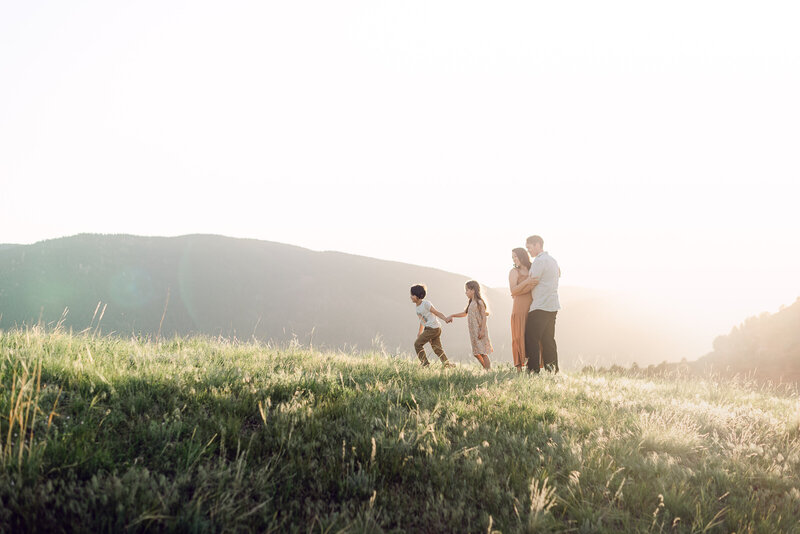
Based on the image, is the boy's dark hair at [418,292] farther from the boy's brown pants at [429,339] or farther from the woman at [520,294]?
the woman at [520,294]

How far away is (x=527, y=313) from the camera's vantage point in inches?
337

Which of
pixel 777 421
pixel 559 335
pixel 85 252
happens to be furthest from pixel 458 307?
pixel 777 421

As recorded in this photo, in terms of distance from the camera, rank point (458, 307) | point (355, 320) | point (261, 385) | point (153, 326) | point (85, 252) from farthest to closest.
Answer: point (458, 307) → point (355, 320) → point (85, 252) → point (153, 326) → point (261, 385)

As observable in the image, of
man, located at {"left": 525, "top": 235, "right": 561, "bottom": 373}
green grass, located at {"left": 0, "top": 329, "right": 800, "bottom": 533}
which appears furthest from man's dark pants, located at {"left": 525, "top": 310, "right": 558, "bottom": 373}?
green grass, located at {"left": 0, "top": 329, "right": 800, "bottom": 533}

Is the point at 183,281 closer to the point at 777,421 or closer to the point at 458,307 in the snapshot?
the point at 458,307

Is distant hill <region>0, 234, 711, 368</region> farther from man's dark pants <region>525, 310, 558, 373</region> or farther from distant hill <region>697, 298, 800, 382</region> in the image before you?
man's dark pants <region>525, 310, 558, 373</region>

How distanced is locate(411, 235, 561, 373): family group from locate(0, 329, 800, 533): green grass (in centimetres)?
332

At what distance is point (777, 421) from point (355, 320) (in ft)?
303

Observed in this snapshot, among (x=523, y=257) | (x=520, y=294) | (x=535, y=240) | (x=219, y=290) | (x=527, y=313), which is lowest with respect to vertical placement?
(x=219, y=290)

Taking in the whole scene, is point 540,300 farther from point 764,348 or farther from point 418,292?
point 764,348

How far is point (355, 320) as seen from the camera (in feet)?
315

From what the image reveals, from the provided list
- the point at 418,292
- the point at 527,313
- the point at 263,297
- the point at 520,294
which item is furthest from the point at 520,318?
the point at 263,297

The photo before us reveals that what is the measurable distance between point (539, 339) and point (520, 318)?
0.71 metres

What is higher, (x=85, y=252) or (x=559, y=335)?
(x=85, y=252)
